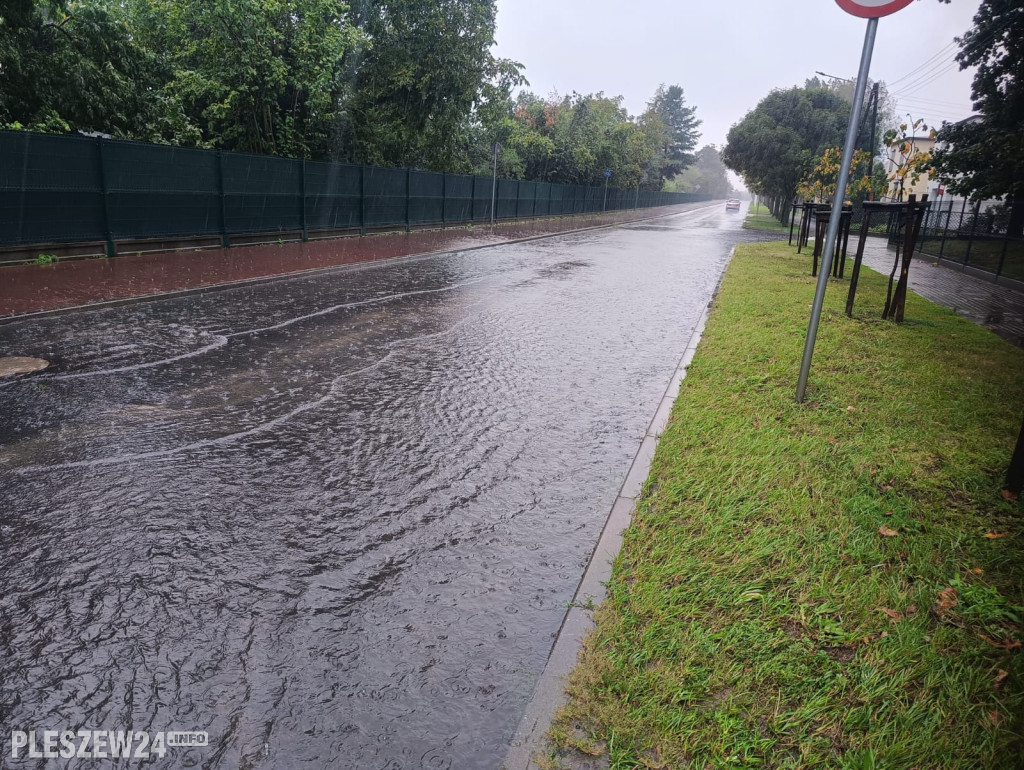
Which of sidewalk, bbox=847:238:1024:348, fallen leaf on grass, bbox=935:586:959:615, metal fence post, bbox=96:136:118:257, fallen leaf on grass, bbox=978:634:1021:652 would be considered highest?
metal fence post, bbox=96:136:118:257

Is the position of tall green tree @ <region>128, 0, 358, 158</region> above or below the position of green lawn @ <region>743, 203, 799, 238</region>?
above

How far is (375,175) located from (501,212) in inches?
483

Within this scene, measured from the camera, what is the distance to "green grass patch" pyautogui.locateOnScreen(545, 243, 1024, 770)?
2.42m

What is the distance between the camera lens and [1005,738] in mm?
2410

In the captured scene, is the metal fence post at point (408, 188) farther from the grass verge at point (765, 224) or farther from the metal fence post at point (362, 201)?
the grass verge at point (765, 224)

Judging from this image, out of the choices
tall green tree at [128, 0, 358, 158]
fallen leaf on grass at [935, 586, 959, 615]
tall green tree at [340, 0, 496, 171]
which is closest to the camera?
fallen leaf on grass at [935, 586, 959, 615]

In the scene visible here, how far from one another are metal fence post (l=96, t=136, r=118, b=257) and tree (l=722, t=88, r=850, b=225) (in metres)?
39.3

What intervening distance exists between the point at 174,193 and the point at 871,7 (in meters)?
14.5

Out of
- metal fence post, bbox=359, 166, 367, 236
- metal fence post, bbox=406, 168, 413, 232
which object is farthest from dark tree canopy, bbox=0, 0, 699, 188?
metal fence post, bbox=359, 166, 367, 236

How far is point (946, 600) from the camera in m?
3.24

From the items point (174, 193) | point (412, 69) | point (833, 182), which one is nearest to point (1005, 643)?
point (174, 193)

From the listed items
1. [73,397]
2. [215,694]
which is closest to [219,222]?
[73,397]

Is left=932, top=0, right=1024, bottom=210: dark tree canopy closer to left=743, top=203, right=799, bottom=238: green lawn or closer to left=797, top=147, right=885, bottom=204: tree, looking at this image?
left=797, top=147, right=885, bottom=204: tree

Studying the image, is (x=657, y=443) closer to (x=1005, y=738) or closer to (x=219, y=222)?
(x=1005, y=738)
